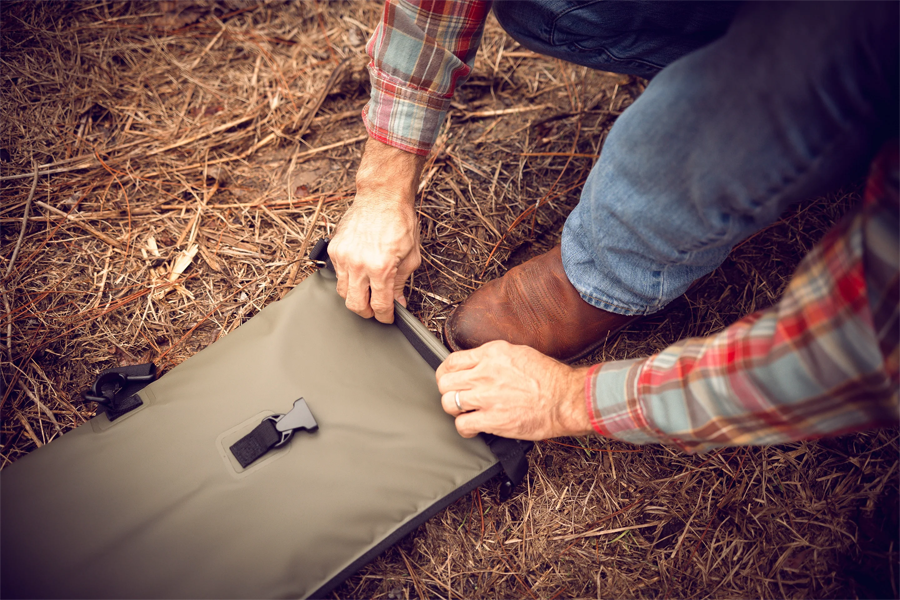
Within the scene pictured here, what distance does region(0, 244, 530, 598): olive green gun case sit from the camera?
0.95 meters

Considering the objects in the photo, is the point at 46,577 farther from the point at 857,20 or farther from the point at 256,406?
the point at 857,20

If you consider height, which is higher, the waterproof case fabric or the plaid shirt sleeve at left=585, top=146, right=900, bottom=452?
the plaid shirt sleeve at left=585, top=146, right=900, bottom=452

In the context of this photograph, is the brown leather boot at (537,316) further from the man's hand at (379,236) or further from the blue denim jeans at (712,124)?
the man's hand at (379,236)

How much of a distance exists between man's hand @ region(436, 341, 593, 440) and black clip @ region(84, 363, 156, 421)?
0.73 meters

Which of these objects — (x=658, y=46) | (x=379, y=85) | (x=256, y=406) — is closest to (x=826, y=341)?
(x=658, y=46)

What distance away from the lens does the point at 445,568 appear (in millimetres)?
1291

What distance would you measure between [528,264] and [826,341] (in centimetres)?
76

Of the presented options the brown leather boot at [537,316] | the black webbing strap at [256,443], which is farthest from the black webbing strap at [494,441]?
the black webbing strap at [256,443]

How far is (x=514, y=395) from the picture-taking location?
103 cm

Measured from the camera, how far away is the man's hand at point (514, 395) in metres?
1.02

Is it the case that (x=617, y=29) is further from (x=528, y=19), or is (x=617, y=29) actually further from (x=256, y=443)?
(x=256, y=443)

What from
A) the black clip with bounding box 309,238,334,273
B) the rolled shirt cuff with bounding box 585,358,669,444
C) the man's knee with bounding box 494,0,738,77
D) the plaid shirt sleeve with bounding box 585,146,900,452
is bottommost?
the rolled shirt cuff with bounding box 585,358,669,444

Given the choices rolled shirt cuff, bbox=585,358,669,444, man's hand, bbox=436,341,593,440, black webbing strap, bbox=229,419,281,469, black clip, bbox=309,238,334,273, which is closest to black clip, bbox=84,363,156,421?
black webbing strap, bbox=229,419,281,469

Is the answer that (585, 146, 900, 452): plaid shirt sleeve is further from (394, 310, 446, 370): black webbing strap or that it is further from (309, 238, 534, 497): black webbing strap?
(394, 310, 446, 370): black webbing strap
